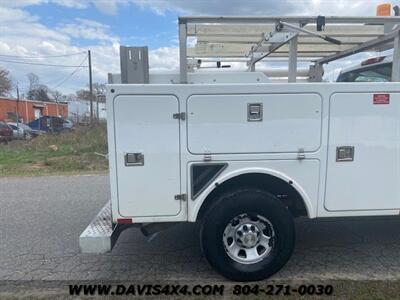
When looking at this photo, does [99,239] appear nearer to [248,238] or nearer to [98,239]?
[98,239]

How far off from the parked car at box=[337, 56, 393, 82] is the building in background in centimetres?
3529

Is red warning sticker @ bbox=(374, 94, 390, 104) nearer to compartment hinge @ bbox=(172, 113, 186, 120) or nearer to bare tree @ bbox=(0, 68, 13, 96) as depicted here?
compartment hinge @ bbox=(172, 113, 186, 120)

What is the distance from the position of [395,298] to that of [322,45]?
10.4ft

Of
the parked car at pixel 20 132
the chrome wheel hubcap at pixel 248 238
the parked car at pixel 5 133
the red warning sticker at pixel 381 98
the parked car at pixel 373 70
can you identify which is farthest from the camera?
the parked car at pixel 20 132

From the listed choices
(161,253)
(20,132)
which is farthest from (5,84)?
(161,253)

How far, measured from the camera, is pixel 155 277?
3773 mm

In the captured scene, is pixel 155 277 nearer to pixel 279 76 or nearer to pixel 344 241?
pixel 344 241

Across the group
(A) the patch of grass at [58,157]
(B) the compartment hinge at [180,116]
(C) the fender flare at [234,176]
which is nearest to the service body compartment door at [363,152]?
(C) the fender flare at [234,176]

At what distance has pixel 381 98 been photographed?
3426mm

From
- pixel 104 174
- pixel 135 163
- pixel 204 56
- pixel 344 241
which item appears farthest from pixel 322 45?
pixel 104 174

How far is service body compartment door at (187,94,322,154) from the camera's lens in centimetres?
336

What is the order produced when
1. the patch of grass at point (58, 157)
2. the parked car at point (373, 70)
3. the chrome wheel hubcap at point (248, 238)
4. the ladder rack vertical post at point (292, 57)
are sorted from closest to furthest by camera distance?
1. the chrome wheel hubcap at point (248, 238)
2. the ladder rack vertical post at point (292, 57)
3. the parked car at point (373, 70)
4. the patch of grass at point (58, 157)

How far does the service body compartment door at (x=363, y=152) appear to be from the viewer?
343 centimetres

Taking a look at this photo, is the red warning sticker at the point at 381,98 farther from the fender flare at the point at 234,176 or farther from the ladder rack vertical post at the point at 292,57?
the fender flare at the point at 234,176
